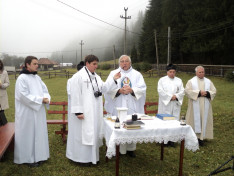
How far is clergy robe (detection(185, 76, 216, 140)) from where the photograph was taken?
263 inches

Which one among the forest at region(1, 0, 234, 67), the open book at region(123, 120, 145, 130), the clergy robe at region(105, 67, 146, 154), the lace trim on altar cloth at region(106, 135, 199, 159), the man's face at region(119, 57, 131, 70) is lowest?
the lace trim on altar cloth at region(106, 135, 199, 159)

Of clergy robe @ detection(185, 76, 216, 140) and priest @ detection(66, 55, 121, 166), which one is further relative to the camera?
clergy robe @ detection(185, 76, 216, 140)

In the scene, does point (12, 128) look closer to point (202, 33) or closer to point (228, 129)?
point (228, 129)

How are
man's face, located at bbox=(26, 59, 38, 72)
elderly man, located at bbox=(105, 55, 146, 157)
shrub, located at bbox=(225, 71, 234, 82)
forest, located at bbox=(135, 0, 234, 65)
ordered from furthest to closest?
forest, located at bbox=(135, 0, 234, 65), shrub, located at bbox=(225, 71, 234, 82), elderly man, located at bbox=(105, 55, 146, 157), man's face, located at bbox=(26, 59, 38, 72)

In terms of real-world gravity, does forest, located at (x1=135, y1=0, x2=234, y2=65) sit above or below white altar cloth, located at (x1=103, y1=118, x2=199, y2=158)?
above

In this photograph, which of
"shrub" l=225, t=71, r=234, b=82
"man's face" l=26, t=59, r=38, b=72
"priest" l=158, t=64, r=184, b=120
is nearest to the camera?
"man's face" l=26, t=59, r=38, b=72

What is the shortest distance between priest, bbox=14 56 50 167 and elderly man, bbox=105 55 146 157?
1.60m

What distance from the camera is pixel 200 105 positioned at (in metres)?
6.78

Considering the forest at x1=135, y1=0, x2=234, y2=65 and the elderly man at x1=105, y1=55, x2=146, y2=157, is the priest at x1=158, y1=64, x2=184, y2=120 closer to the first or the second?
the elderly man at x1=105, y1=55, x2=146, y2=157

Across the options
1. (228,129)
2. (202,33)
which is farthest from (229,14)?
(228,129)

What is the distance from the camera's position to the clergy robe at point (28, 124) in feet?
16.0

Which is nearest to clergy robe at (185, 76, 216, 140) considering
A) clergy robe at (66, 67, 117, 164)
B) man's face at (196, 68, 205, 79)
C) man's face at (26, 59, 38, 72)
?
man's face at (196, 68, 205, 79)

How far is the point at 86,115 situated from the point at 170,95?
8.84ft

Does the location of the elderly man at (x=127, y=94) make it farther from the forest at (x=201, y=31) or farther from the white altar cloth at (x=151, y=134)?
the forest at (x=201, y=31)
